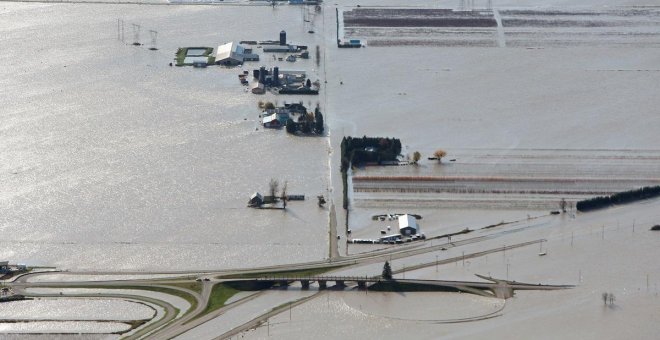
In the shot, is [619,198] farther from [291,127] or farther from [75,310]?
A: [75,310]

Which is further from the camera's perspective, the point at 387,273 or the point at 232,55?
the point at 232,55

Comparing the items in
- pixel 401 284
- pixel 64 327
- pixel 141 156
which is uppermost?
pixel 141 156

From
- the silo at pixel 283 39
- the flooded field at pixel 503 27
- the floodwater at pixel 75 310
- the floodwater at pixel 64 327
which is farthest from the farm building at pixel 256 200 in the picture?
the flooded field at pixel 503 27

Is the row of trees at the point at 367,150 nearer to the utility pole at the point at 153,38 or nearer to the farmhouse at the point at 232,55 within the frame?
the farmhouse at the point at 232,55

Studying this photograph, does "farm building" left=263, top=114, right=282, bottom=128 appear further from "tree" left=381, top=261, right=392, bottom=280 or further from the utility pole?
"tree" left=381, top=261, right=392, bottom=280

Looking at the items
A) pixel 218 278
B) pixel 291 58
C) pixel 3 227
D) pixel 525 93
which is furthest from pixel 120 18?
pixel 218 278

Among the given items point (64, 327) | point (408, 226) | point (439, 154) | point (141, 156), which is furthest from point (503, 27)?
point (64, 327)
